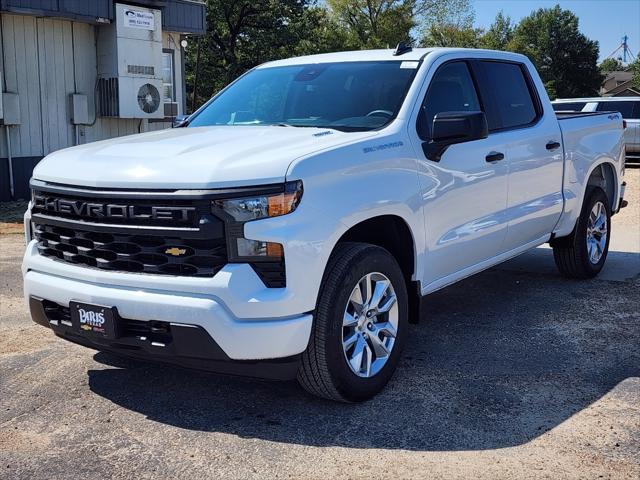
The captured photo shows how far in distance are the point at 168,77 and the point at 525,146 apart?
Answer: 11.7 meters

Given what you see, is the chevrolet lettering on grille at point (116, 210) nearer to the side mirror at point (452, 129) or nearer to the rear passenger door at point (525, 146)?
the side mirror at point (452, 129)

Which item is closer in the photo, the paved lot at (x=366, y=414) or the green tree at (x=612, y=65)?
the paved lot at (x=366, y=414)

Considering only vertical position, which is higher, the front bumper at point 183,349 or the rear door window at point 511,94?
the rear door window at point 511,94

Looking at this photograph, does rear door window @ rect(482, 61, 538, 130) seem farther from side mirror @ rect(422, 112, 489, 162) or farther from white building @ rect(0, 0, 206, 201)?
white building @ rect(0, 0, 206, 201)

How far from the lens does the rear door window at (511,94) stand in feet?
18.6

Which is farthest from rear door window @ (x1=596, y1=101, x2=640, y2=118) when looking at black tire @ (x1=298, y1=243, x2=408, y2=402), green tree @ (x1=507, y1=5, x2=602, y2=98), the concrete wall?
green tree @ (x1=507, y1=5, x2=602, y2=98)

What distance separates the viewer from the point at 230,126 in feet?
16.4

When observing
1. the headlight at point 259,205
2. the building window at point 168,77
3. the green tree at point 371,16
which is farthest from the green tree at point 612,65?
the headlight at point 259,205

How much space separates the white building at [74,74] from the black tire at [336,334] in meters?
10.0

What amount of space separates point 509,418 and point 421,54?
2474 mm

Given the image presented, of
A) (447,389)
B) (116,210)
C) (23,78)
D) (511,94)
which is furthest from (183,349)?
(23,78)

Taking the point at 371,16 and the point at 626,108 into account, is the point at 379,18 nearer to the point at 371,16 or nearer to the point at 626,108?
the point at 371,16

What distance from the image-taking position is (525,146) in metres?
5.68

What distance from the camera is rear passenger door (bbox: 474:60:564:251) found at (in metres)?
5.57
